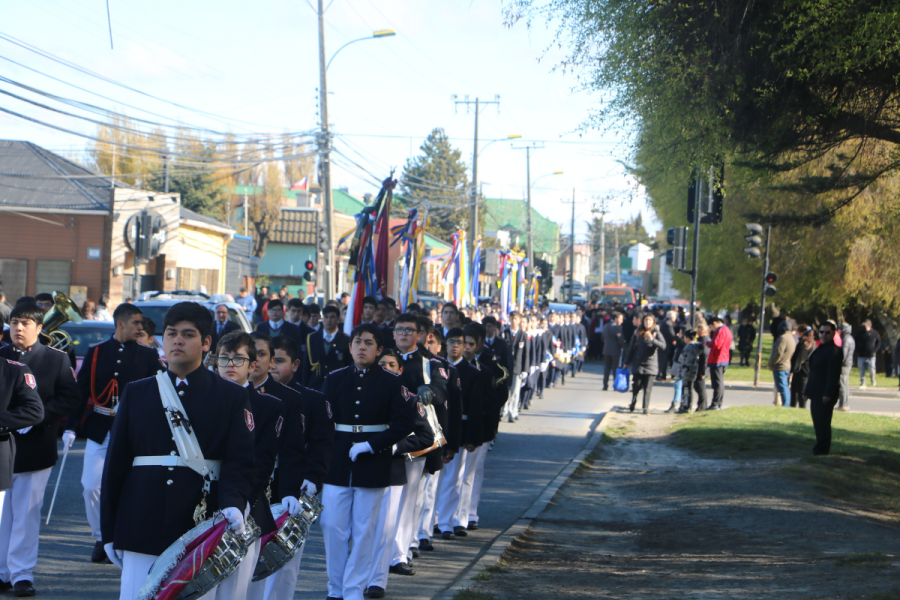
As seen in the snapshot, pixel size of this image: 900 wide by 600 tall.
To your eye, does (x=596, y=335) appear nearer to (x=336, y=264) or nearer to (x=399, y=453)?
(x=336, y=264)

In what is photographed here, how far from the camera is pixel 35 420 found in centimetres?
588

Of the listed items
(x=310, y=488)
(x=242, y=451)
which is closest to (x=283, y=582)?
(x=310, y=488)

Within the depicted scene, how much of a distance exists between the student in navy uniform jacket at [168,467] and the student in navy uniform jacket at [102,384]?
3358 millimetres

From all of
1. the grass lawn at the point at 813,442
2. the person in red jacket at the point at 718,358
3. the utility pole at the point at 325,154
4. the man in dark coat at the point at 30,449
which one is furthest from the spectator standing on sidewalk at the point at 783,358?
the man in dark coat at the point at 30,449

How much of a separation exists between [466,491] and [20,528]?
4.15m

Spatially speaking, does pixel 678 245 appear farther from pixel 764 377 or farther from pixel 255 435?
pixel 255 435

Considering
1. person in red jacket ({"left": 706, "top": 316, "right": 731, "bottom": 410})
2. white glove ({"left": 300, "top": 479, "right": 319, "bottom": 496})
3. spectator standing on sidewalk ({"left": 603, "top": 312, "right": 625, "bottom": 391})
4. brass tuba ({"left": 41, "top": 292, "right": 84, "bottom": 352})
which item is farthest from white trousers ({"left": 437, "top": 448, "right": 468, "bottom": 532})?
spectator standing on sidewalk ({"left": 603, "top": 312, "right": 625, "bottom": 391})

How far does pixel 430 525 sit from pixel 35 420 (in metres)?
3.71

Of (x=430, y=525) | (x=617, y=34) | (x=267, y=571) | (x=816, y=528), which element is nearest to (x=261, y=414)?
(x=267, y=571)

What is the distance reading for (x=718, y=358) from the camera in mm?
19703

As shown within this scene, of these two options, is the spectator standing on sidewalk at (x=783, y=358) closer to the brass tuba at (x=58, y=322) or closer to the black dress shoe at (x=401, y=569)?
the black dress shoe at (x=401, y=569)

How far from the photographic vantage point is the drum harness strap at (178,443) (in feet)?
12.8

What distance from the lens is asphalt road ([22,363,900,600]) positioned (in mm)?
6641

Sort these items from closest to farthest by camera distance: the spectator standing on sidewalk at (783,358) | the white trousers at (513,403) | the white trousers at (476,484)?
the white trousers at (476,484)
the white trousers at (513,403)
the spectator standing on sidewalk at (783,358)
